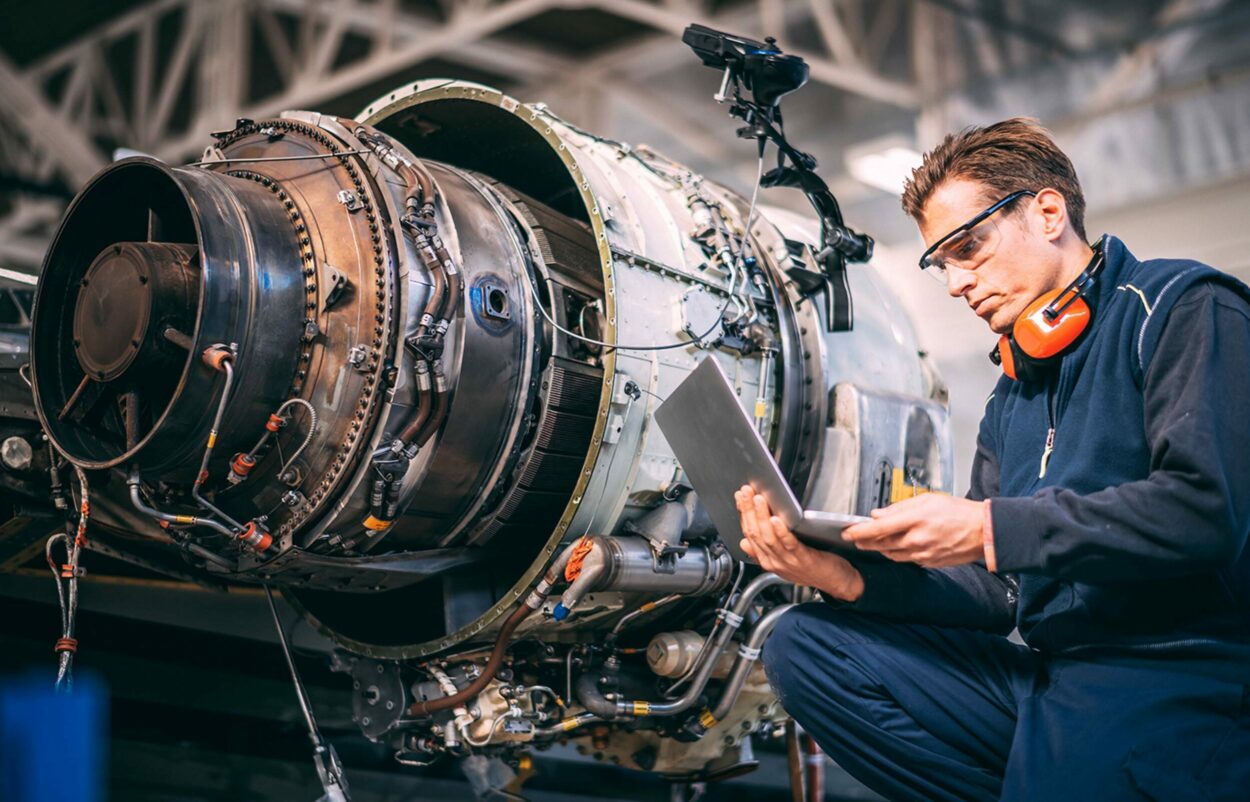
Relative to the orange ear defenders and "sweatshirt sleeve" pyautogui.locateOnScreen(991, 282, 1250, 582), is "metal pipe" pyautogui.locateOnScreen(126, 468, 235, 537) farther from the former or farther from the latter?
the orange ear defenders

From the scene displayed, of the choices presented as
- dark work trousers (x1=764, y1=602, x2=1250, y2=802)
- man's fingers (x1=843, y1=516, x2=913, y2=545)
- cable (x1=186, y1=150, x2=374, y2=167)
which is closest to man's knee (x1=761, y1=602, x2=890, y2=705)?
dark work trousers (x1=764, y1=602, x2=1250, y2=802)

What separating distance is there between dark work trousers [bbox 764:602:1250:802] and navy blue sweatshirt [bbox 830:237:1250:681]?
69mm

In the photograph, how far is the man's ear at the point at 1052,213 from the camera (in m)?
2.38

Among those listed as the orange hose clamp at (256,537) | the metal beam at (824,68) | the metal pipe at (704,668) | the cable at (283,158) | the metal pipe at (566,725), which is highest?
the metal beam at (824,68)

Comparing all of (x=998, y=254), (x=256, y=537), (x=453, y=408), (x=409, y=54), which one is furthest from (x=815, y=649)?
(x=409, y=54)

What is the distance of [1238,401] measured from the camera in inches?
77.8

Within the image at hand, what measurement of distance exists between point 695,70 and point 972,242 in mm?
8037

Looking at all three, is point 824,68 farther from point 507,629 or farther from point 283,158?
point 507,629

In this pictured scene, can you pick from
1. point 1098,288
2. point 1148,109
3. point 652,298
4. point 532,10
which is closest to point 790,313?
point 652,298

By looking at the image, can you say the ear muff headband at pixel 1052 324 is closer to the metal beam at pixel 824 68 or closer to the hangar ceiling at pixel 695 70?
the metal beam at pixel 824 68

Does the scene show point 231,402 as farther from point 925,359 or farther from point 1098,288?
point 925,359

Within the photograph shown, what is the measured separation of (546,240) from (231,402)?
3.30 ft

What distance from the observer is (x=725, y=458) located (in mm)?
2412

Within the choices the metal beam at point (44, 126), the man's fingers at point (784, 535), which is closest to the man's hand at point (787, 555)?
the man's fingers at point (784, 535)
